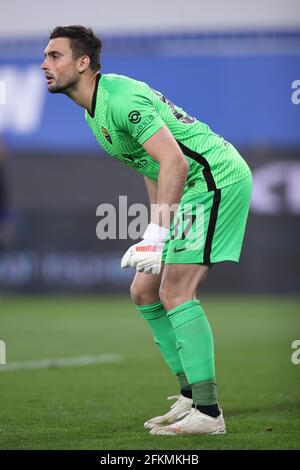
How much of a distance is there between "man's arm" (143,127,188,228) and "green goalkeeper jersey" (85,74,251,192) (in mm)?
112

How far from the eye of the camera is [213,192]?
4.97 meters

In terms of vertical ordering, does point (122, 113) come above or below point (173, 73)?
below

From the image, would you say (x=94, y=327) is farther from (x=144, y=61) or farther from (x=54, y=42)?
(x=54, y=42)

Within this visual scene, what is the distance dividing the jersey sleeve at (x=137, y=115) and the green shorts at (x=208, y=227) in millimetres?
498

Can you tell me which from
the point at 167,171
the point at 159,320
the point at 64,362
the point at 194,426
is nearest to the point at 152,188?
the point at 159,320

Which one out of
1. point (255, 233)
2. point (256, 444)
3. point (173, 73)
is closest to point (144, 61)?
point (173, 73)

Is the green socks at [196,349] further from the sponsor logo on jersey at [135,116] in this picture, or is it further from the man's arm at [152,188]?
the sponsor logo on jersey at [135,116]

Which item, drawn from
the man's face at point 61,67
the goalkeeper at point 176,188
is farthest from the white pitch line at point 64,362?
the man's face at point 61,67

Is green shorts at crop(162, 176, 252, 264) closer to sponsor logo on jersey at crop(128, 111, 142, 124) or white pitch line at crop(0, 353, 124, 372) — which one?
sponsor logo on jersey at crop(128, 111, 142, 124)

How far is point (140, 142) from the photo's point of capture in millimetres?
4695

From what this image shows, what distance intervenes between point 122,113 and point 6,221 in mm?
11129

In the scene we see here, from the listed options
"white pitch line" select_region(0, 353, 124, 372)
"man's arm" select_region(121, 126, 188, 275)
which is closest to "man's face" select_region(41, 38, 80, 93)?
"man's arm" select_region(121, 126, 188, 275)

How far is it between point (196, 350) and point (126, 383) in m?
2.47

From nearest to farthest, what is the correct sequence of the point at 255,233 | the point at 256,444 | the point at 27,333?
the point at 256,444
the point at 27,333
the point at 255,233
